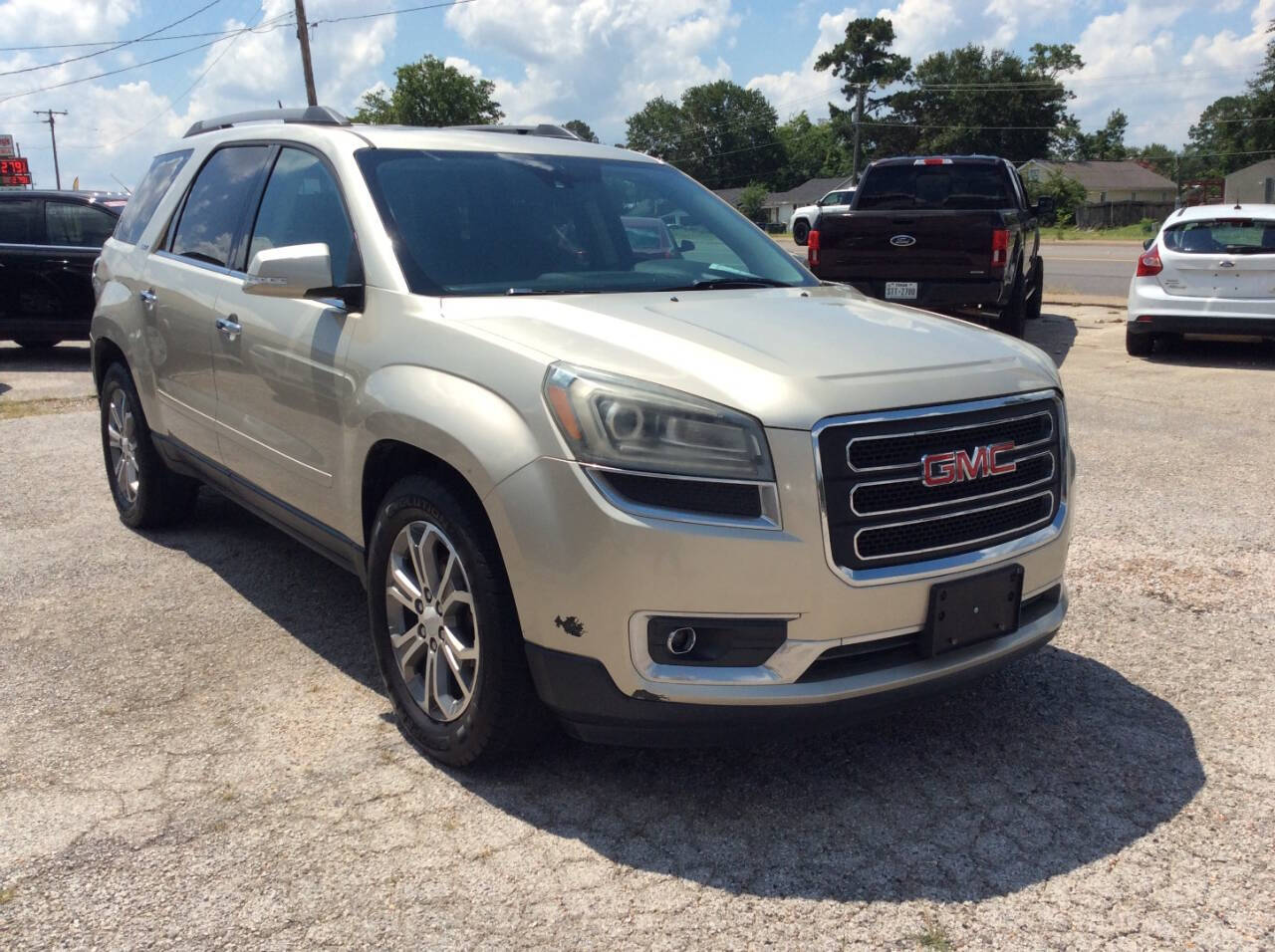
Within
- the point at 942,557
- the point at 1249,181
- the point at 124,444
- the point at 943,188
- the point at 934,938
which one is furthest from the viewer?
the point at 1249,181

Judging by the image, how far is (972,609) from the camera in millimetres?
3066

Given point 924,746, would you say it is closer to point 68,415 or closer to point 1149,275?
point 68,415

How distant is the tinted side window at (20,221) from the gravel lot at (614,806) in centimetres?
856

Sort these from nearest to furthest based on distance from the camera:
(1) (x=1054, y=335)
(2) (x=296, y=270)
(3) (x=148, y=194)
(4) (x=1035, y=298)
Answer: (2) (x=296, y=270) < (3) (x=148, y=194) < (1) (x=1054, y=335) < (4) (x=1035, y=298)

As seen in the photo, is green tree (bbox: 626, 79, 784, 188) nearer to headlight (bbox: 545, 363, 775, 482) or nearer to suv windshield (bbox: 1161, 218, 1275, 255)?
suv windshield (bbox: 1161, 218, 1275, 255)

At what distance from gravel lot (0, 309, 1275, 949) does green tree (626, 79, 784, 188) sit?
120 meters

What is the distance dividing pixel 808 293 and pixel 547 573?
171 cm

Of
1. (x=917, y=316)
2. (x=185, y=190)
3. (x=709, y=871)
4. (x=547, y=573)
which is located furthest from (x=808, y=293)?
(x=185, y=190)

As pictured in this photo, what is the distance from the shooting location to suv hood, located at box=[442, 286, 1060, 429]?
2869mm

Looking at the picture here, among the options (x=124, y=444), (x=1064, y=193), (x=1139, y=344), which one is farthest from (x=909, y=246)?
(x=1064, y=193)

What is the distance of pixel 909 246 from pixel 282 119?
7455 mm

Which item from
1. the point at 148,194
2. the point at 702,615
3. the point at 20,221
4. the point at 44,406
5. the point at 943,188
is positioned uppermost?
the point at 20,221

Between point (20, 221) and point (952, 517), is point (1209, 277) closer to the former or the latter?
point (952, 517)

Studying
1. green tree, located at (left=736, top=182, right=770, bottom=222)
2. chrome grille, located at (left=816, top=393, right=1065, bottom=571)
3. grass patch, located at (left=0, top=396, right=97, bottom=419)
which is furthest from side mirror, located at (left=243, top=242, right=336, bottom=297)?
green tree, located at (left=736, top=182, right=770, bottom=222)
